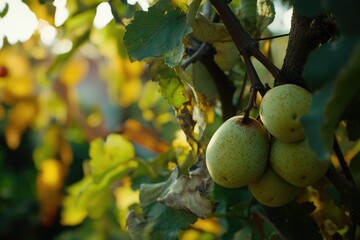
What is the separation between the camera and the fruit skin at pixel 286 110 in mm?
726

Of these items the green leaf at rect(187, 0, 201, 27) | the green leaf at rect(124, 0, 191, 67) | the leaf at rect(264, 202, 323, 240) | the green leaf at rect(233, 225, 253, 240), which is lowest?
the green leaf at rect(233, 225, 253, 240)

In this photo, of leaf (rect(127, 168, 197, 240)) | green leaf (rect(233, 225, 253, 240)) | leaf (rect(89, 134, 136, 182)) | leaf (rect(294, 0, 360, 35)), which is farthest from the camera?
leaf (rect(89, 134, 136, 182))

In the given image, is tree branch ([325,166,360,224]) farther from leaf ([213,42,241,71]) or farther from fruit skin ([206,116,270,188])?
leaf ([213,42,241,71])

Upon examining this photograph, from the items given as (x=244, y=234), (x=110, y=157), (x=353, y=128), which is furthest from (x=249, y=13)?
(x=110, y=157)

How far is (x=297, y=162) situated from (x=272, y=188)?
0.22ft

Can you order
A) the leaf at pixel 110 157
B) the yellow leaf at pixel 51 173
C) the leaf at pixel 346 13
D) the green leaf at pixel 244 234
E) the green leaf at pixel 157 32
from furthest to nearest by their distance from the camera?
the yellow leaf at pixel 51 173, the leaf at pixel 110 157, the green leaf at pixel 244 234, the green leaf at pixel 157 32, the leaf at pixel 346 13

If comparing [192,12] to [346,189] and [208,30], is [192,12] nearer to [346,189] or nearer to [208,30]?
[208,30]

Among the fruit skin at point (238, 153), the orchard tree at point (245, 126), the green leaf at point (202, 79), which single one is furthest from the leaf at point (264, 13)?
the fruit skin at point (238, 153)

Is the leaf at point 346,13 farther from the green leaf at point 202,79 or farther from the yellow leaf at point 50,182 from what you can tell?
the yellow leaf at point 50,182

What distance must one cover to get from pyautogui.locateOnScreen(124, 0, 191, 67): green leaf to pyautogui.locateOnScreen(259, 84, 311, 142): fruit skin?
0.16 meters

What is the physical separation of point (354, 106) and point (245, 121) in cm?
16

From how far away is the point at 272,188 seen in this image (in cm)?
80

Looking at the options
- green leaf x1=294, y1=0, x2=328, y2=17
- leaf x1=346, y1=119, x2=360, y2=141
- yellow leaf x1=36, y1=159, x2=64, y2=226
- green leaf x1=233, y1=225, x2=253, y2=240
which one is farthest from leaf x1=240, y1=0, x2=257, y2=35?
yellow leaf x1=36, y1=159, x2=64, y2=226

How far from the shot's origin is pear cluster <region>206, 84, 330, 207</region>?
73 centimetres
